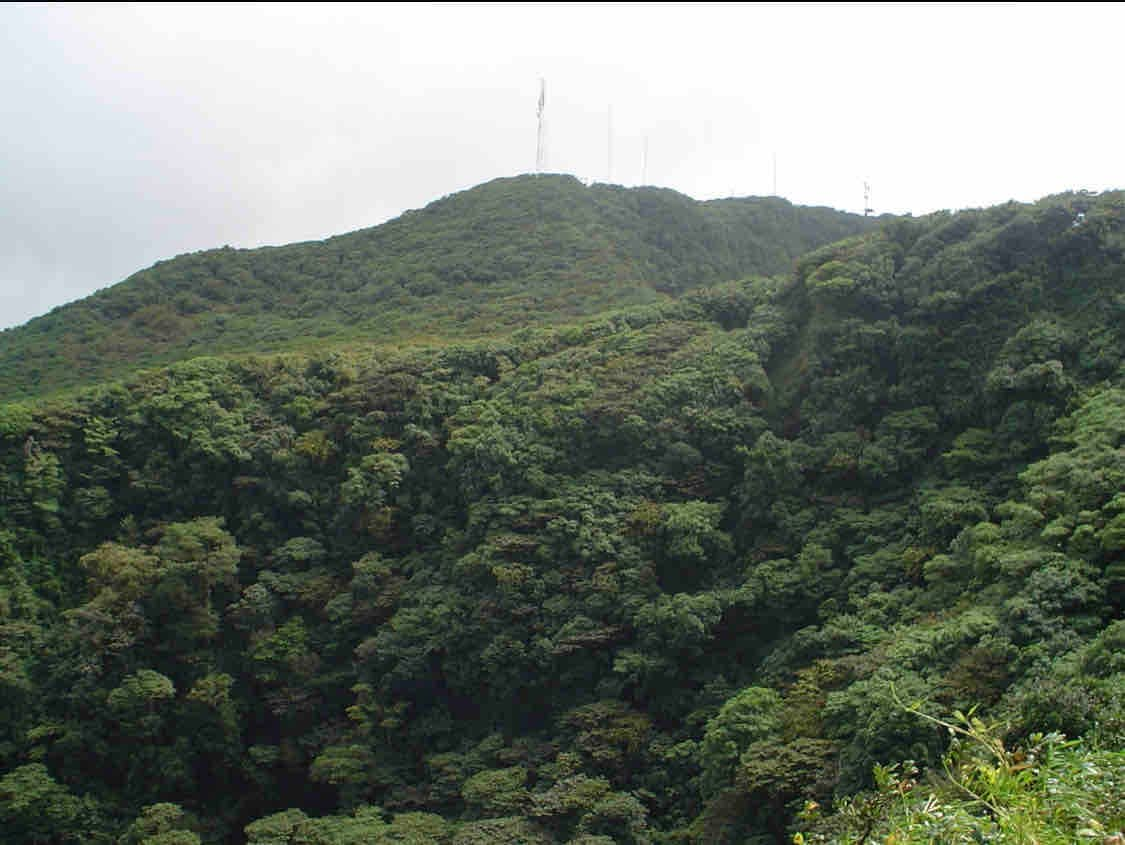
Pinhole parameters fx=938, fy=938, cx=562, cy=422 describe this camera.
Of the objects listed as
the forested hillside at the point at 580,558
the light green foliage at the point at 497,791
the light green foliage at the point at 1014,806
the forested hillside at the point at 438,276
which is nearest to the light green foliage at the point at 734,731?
the forested hillside at the point at 580,558

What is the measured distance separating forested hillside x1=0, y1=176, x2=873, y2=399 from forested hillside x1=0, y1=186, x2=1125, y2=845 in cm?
613

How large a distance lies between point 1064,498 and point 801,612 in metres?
4.46

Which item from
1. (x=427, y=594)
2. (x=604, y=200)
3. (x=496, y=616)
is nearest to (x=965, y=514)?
(x=496, y=616)

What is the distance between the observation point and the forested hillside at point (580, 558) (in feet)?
40.5

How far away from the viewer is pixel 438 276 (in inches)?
1258

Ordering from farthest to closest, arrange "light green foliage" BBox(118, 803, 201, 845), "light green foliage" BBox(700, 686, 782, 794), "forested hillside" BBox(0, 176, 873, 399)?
"forested hillside" BBox(0, 176, 873, 399) < "light green foliage" BBox(118, 803, 201, 845) < "light green foliage" BBox(700, 686, 782, 794)

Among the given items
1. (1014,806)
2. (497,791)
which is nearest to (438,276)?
(497,791)

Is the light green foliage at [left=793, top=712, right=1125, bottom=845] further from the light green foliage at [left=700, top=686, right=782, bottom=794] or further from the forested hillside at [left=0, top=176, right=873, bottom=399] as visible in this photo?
the forested hillside at [left=0, top=176, right=873, bottom=399]

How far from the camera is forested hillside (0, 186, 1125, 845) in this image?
12.3m

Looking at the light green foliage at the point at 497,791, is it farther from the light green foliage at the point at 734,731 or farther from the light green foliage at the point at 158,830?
the light green foliage at the point at 158,830

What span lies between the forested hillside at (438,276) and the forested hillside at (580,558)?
613 cm

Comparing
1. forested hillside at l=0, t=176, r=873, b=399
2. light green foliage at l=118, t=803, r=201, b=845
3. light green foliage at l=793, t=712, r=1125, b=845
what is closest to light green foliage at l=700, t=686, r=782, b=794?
light green foliage at l=118, t=803, r=201, b=845

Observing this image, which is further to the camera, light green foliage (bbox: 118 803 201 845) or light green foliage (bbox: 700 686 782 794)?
light green foliage (bbox: 118 803 201 845)

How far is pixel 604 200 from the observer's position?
1494 inches
